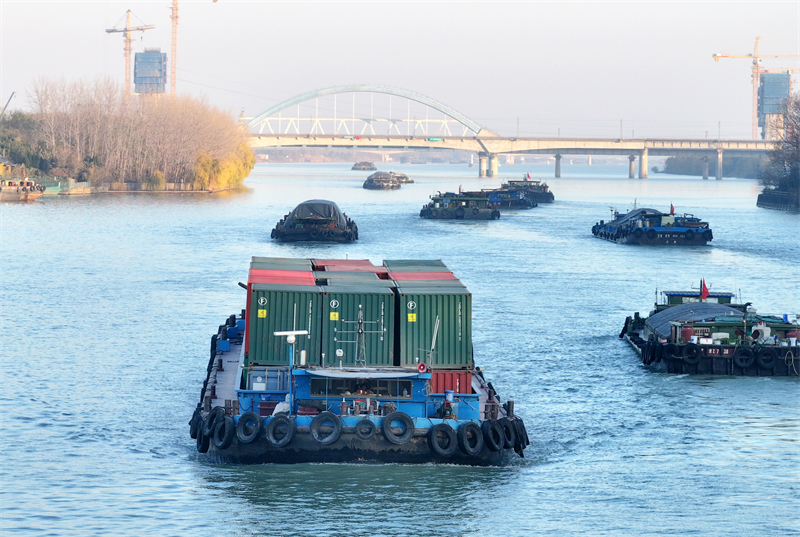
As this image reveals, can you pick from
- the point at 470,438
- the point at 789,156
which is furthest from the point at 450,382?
the point at 789,156

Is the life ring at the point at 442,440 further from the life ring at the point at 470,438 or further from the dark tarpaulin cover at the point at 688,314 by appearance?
the dark tarpaulin cover at the point at 688,314

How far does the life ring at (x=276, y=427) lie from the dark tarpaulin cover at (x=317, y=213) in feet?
210

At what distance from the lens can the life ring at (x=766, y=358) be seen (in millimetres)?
39188

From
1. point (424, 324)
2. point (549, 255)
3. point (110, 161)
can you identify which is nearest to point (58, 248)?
point (549, 255)

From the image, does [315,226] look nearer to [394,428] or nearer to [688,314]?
[688,314]

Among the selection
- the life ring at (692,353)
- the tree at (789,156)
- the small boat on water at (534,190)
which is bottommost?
the life ring at (692,353)

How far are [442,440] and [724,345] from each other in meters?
16.2

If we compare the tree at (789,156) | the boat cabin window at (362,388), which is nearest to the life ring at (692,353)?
the boat cabin window at (362,388)

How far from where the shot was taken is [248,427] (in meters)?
27.1

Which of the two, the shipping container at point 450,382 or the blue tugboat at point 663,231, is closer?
the shipping container at point 450,382

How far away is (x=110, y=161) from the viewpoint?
15112cm

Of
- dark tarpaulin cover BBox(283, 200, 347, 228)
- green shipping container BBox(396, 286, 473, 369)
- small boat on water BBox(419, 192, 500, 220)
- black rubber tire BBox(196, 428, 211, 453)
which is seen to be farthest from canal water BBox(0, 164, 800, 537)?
small boat on water BBox(419, 192, 500, 220)

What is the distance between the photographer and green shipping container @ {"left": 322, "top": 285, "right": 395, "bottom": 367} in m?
29.1

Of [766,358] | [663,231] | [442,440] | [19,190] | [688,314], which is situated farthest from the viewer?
[19,190]
